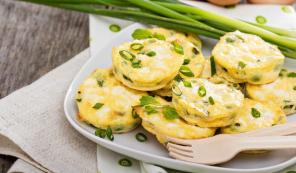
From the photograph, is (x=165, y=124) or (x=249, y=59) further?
(x=249, y=59)

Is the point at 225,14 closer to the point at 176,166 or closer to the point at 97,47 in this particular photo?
the point at 97,47

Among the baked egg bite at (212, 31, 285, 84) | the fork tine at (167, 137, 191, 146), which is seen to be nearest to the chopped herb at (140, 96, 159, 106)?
the fork tine at (167, 137, 191, 146)

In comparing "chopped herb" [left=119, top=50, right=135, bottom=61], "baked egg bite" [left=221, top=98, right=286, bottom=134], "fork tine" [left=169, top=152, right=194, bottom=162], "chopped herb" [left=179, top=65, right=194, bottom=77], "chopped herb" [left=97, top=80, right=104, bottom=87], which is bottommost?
"fork tine" [left=169, top=152, right=194, bottom=162]

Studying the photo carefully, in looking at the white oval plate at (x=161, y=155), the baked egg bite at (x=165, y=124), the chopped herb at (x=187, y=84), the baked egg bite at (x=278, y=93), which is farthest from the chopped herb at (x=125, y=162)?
the baked egg bite at (x=278, y=93)

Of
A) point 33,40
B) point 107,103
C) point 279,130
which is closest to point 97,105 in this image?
point 107,103

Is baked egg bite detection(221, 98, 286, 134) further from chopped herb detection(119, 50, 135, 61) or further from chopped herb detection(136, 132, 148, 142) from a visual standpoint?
chopped herb detection(119, 50, 135, 61)

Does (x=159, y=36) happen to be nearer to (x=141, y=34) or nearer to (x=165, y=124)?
(x=141, y=34)

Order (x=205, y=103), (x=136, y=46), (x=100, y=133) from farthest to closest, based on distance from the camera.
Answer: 1. (x=136, y=46)
2. (x=100, y=133)
3. (x=205, y=103)
